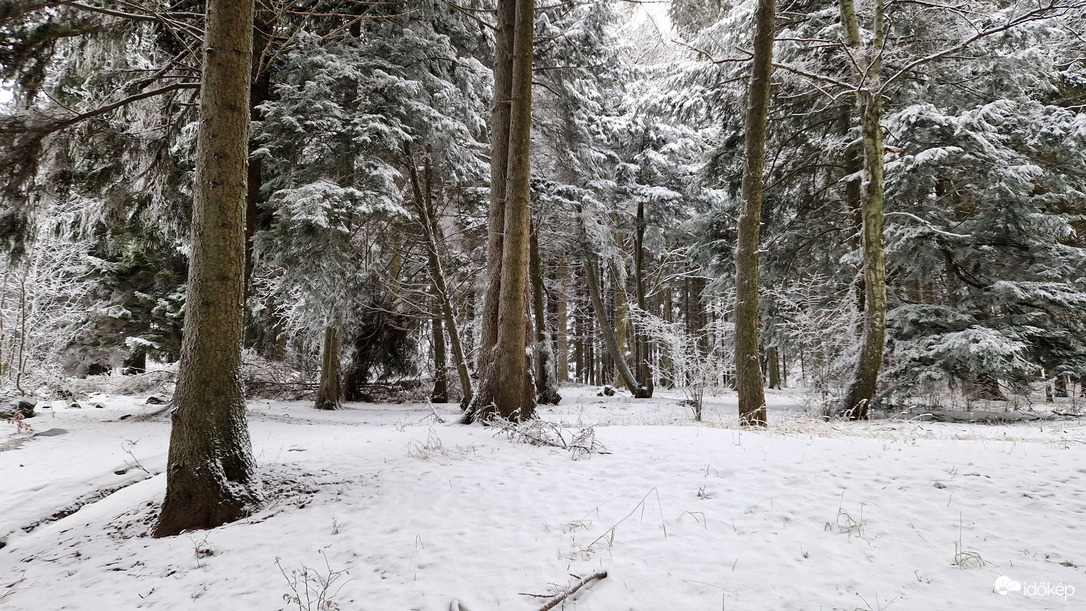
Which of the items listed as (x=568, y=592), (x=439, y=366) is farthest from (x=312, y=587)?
(x=439, y=366)

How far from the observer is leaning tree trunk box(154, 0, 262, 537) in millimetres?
3375

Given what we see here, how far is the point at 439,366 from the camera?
12.3 m

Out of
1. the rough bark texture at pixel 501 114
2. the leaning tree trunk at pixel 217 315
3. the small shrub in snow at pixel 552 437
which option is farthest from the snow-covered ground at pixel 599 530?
the rough bark texture at pixel 501 114

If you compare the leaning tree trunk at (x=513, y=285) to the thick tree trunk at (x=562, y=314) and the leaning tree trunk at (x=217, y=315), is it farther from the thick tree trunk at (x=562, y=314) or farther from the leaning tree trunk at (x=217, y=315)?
the thick tree trunk at (x=562, y=314)

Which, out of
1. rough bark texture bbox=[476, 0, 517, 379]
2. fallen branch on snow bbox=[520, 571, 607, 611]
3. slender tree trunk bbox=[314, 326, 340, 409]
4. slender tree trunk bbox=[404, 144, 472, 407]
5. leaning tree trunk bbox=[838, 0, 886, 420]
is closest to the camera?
fallen branch on snow bbox=[520, 571, 607, 611]

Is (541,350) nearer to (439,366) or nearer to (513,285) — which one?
(439,366)

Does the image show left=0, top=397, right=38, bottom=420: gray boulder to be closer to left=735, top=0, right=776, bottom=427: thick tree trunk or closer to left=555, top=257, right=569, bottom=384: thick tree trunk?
left=735, top=0, right=776, bottom=427: thick tree trunk

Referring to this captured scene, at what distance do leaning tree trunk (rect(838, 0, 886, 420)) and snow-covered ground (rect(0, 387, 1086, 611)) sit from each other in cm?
309

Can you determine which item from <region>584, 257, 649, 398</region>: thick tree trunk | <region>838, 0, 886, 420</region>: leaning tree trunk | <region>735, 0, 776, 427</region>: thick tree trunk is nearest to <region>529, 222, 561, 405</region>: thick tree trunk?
<region>584, 257, 649, 398</region>: thick tree trunk

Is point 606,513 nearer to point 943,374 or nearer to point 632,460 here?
point 632,460

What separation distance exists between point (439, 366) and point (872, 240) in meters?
9.60

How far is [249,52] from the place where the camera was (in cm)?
373

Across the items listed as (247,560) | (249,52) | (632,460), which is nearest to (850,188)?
(632,460)

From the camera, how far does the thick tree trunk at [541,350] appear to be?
1131 centimetres
